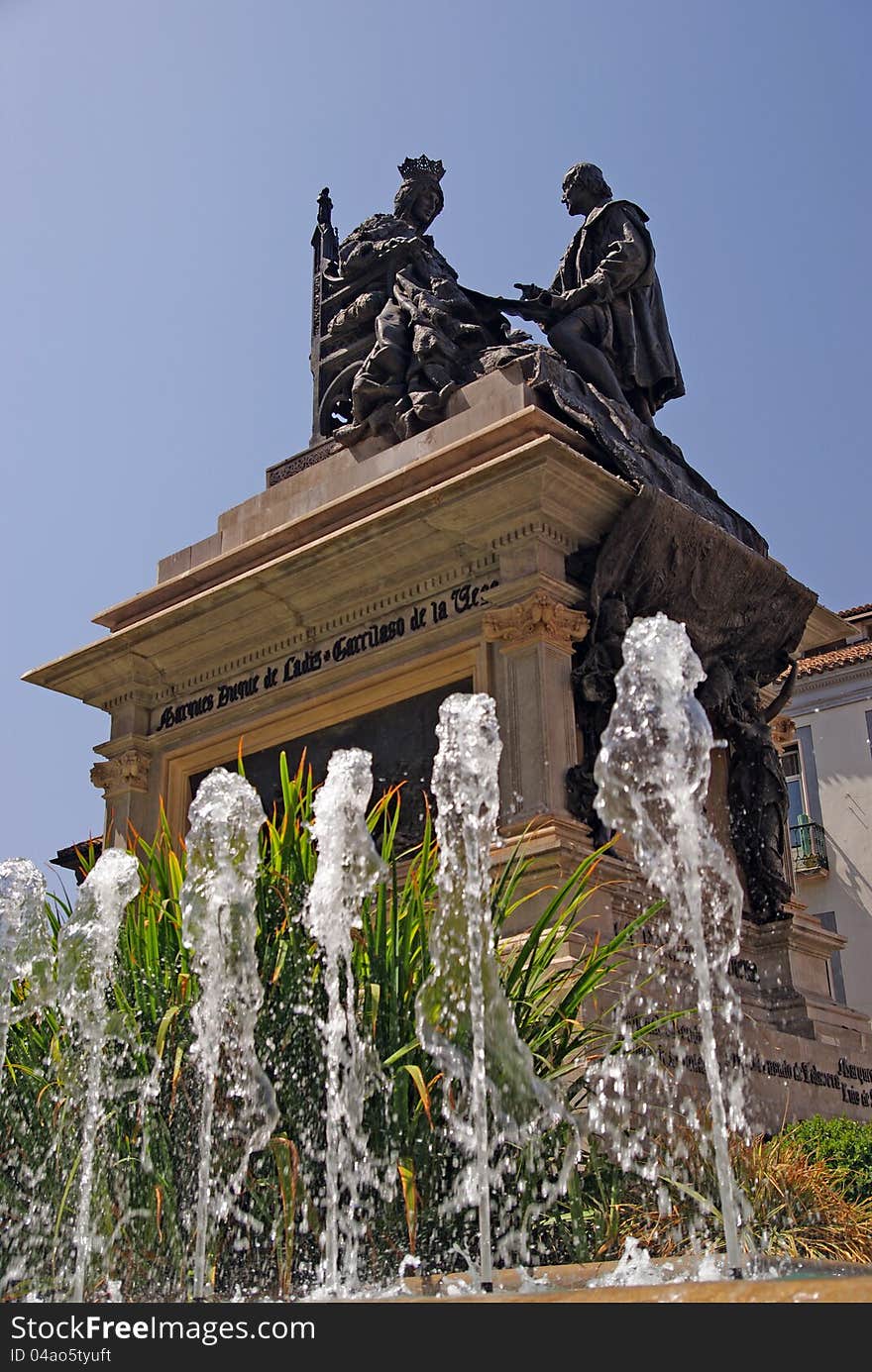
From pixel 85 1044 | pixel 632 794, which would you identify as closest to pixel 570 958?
pixel 632 794

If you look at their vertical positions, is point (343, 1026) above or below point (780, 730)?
below

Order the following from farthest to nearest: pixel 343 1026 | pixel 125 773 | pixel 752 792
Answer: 1. pixel 125 773
2. pixel 752 792
3. pixel 343 1026

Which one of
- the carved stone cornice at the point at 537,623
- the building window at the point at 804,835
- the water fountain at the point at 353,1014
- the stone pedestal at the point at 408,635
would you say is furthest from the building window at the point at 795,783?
the water fountain at the point at 353,1014

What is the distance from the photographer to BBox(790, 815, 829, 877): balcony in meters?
33.0

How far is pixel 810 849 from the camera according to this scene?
33.2 m

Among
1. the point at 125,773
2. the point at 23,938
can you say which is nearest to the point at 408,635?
the point at 125,773

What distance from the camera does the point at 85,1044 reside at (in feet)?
26.1

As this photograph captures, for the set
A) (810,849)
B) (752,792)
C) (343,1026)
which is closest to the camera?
(343,1026)

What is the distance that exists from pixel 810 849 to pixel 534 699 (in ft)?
75.6

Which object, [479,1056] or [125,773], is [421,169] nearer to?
[125,773]

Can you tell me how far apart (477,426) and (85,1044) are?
674 cm

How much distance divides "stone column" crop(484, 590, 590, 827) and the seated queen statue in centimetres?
273
